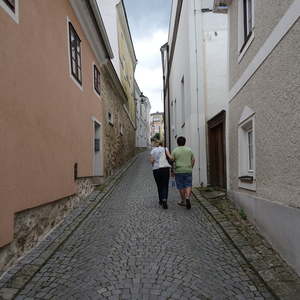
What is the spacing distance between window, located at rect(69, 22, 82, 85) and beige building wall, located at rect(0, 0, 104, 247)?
0.26 meters

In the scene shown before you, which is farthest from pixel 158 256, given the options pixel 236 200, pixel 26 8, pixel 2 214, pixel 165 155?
pixel 26 8

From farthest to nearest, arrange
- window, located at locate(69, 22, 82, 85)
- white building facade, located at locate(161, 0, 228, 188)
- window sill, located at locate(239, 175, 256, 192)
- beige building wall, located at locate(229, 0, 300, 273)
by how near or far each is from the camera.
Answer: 1. white building facade, located at locate(161, 0, 228, 188)
2. window, located at locate(69, 22, 82, 85)
3. window sill, located at locate(239, 175, 256, 192)
4. beige building wall, located at locate(229, 0, 300, 273)

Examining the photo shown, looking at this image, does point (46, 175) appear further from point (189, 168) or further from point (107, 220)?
point (189, 168)

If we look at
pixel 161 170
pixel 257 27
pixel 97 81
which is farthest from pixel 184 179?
pixel 97 81

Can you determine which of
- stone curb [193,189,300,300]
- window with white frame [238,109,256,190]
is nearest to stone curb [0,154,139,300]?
stone curb [193,189,300,300]

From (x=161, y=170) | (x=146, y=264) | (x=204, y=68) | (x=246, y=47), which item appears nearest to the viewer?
(x=146, y=264)

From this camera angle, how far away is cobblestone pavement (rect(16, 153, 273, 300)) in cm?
309

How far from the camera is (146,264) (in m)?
3.74

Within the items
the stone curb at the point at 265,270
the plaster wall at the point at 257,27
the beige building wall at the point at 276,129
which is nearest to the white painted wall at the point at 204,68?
the plaster wall at the point at 257,27

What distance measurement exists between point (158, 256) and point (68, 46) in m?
4.54

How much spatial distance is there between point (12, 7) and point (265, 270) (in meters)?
4.30

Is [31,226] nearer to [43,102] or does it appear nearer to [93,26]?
[43,102]

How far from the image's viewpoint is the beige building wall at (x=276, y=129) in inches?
136

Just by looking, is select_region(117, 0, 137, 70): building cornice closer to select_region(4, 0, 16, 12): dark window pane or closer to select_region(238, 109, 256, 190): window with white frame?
select_region(238, 109, 256, 190): window with white frame
